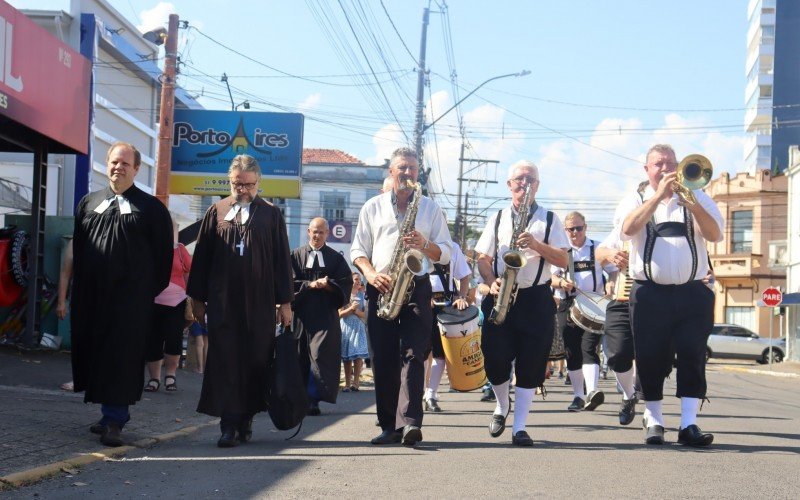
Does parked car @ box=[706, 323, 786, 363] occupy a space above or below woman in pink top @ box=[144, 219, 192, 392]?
below

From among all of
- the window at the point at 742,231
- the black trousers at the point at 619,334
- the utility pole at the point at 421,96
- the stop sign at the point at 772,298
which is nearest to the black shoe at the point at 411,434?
the black trousers at the point at 619,334

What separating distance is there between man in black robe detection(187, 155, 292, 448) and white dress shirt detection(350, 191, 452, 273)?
61 centimetres

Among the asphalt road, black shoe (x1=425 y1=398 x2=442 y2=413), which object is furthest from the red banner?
black shoe (x1=425 y1=398 x2=442 y2=413)

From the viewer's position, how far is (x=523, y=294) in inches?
330

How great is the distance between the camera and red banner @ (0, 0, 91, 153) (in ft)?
38.3

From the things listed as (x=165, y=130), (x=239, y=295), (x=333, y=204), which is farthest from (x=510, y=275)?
(x=333, y=204)

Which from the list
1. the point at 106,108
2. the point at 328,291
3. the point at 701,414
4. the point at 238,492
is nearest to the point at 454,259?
the point at 328,291

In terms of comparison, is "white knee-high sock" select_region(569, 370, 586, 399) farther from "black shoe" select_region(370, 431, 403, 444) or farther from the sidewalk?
"black shoe" select_region(370, 431, 403, 444)

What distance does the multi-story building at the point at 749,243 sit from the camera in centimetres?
6012

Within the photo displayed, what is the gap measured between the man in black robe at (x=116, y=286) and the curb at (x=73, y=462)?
19cm

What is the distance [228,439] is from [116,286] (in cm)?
132

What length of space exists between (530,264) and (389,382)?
54.4 inches

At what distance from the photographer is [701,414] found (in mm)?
12078

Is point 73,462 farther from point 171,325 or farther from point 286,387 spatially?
point 171,325
